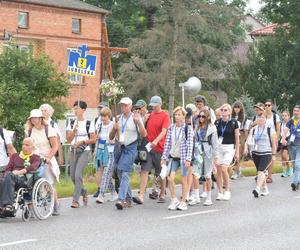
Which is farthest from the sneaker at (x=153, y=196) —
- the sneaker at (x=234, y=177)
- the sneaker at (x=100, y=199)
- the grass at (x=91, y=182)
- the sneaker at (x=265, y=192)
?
the sneaker at (x=234, y=177)

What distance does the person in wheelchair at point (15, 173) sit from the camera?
42.0 feet

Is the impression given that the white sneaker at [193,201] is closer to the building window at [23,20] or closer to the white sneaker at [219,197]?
the white sneaker at [219,197]

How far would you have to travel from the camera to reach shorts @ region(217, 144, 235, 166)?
54.5ft

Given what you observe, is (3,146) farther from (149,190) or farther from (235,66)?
(235,66)

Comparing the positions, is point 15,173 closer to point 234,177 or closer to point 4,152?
point 4,152

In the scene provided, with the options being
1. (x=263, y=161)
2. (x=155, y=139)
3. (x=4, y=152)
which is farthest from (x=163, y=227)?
(x=263, y=161)

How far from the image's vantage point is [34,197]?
42.5 ft

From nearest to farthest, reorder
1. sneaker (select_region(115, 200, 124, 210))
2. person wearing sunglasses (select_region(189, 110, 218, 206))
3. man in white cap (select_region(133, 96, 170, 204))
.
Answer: sneaker (select_region(115, 200, 124, 210)) → man in white cap (select_region(133, 96, 170, 204)) → person wearing sunglasses (select_region(189, 110, 218, 206))

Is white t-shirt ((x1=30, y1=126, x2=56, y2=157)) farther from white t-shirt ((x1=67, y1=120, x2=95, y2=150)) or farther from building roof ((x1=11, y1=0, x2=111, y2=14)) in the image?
building roof ((x1=11, y1=0, x2=111, y2=14))

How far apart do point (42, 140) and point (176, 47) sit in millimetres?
37739

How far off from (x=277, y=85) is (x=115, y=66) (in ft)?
52.3

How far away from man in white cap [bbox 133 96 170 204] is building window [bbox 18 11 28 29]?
38947 millimetres

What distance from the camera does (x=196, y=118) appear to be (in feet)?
53.2

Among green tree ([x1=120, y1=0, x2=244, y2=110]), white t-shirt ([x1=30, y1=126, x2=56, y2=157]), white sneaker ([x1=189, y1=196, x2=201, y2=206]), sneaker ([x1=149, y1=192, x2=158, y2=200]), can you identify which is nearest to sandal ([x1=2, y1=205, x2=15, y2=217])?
white t-shirt ([x1=30, y1=126, x2=56, y2=157])
